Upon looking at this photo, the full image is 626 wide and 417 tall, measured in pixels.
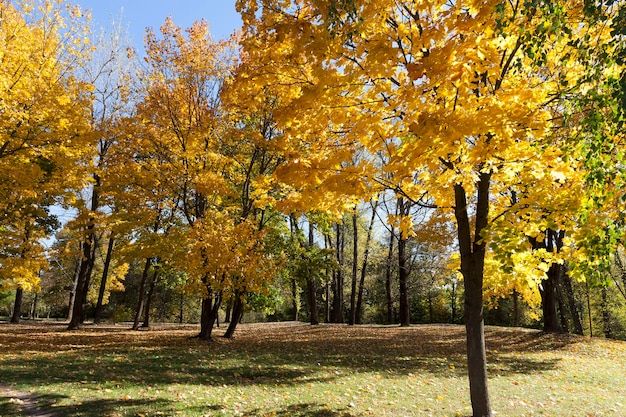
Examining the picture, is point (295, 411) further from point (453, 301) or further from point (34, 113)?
point (453, 301)

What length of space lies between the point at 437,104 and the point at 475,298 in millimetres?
2843

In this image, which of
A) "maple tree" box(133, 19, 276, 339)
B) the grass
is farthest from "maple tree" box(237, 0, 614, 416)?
"maple tree" box(133, 19, 276, 339)

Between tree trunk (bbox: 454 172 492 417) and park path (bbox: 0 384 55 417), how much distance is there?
19.4 ft

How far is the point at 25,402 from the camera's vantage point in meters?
6.02

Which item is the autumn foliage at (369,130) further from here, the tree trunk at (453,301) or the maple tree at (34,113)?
the tree trunk at (453,301)

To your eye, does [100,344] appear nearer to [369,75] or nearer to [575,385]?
[369,75]

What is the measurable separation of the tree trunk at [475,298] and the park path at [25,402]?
5922mm

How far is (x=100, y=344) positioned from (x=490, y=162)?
43.2 feet

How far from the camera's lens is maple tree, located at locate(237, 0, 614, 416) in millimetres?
4031

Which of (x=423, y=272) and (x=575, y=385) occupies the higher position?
(x=423, y=272)

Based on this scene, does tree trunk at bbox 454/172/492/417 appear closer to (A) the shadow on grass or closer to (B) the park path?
(A) the shadow on grass

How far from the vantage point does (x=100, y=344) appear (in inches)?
506

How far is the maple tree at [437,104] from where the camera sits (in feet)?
13.2

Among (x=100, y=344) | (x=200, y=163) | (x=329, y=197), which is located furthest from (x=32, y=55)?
(x=329, y=197)
